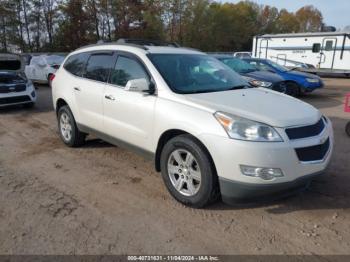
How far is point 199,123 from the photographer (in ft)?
11.6

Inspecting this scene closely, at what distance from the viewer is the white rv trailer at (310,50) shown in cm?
2008

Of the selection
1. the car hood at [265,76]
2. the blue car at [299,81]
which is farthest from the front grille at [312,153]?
the blue car at [299,81]

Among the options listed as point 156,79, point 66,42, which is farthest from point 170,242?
point 66,42

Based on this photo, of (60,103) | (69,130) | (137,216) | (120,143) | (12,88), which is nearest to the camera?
(137,216)

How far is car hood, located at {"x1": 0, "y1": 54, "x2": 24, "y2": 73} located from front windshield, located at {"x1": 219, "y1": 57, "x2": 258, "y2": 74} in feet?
21.3

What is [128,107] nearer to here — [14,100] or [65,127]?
[65,127]

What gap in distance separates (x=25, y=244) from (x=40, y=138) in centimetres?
398

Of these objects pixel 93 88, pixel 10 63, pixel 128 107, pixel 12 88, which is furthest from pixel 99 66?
pixel 10 63

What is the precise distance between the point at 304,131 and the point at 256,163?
0.67 metres

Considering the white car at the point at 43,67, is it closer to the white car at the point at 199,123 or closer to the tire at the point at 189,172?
the white car at the point at 199,123

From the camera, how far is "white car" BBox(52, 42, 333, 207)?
10.8ft

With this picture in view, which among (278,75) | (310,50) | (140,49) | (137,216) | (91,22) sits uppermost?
(91,22)

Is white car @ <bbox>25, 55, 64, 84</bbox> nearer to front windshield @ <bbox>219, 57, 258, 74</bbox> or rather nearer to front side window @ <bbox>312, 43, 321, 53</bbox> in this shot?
front windshield @ <bbox>219, 57, 258, 74</bbox>

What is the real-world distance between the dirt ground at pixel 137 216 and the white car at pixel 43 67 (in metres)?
11.2
